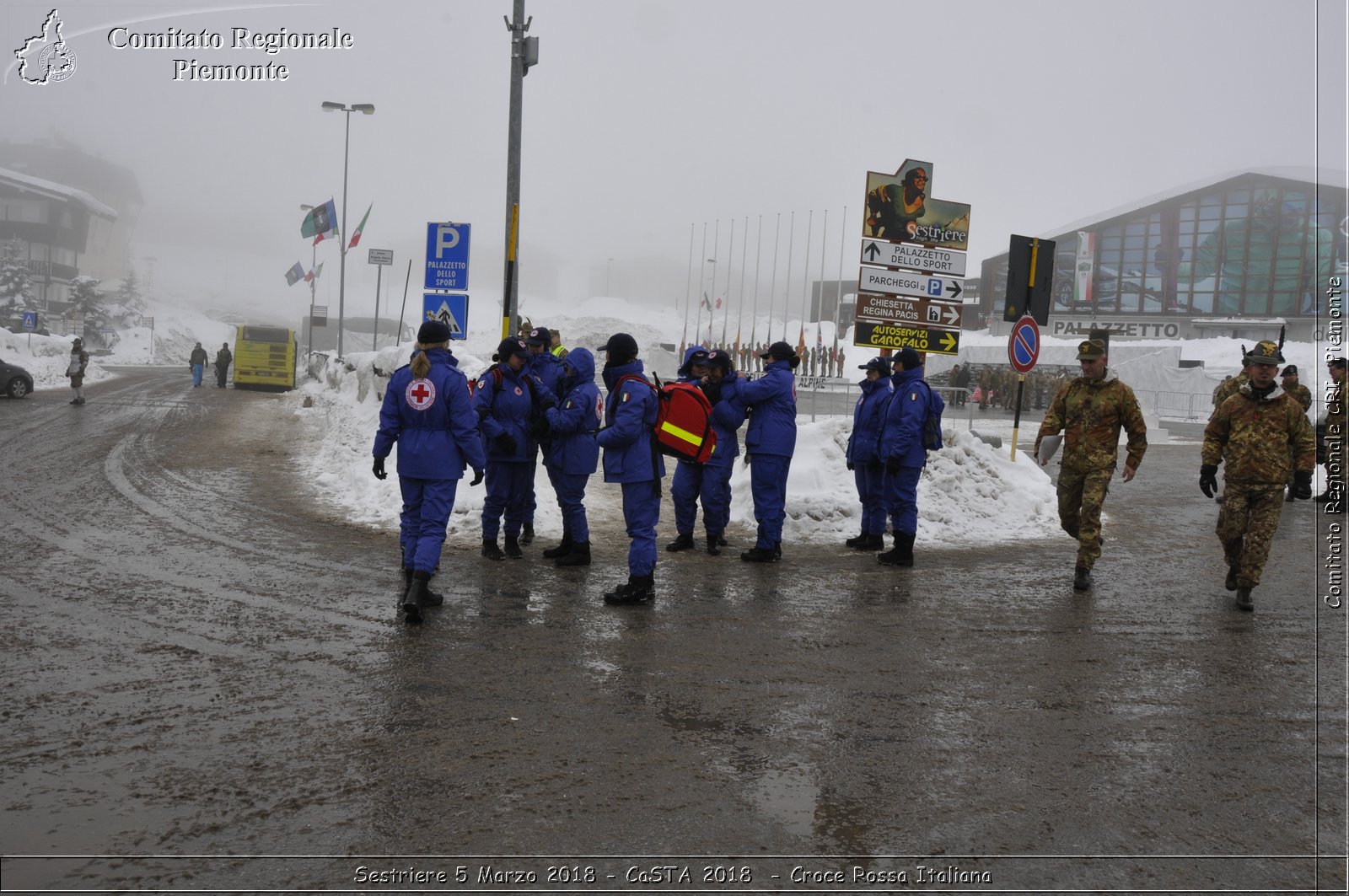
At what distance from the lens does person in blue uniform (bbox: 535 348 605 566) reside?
8.25m

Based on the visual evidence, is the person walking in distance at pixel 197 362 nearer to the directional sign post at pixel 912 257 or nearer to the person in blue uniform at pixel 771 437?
the directional sign post at pixel 912 257

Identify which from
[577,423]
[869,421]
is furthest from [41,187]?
[869,421]

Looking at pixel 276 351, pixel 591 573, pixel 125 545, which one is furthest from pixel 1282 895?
pixel 276 351

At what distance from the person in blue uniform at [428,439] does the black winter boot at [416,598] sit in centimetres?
4

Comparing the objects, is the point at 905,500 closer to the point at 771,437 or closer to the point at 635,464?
the point at 771,437

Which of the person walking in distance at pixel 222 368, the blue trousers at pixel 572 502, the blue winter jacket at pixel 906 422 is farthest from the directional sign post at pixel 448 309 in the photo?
the person walking in distance at pixel 222 368

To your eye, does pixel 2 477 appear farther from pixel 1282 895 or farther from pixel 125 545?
pixel 1282 895

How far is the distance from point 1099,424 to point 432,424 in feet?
16.9

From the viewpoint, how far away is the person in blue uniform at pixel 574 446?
8.25m

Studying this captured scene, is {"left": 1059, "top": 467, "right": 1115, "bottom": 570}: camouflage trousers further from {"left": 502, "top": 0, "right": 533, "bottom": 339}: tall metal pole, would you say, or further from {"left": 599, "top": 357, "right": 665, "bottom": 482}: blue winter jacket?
{"left": 502, "top": 0, "right": 533, "bottom": 339}: tall metal pole

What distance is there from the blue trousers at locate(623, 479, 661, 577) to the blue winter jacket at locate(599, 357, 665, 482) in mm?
71

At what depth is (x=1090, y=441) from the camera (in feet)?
26.5

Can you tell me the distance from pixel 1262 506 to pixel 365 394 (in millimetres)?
14028

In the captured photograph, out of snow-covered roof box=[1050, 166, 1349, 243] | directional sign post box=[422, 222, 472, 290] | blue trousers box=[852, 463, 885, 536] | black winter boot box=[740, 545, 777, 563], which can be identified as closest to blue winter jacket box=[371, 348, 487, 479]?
black winter boot box=[740, 545, 777, 563]
